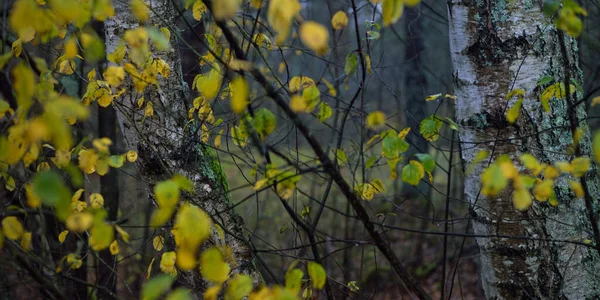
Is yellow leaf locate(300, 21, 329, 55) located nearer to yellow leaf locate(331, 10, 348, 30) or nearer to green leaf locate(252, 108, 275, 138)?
green leaf locate(252, 108, 275, 138)

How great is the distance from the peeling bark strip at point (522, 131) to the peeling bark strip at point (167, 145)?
1.03 metres

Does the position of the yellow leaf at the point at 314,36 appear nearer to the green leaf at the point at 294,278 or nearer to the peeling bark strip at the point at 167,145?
the green leaf at the point at 294,278

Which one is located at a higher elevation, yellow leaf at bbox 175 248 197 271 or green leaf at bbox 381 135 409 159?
green leaf at bbox 381 135 409 159

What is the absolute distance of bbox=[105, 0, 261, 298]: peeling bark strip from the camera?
2.15m

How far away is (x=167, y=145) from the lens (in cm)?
216

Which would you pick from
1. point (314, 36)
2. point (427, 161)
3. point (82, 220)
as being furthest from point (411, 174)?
point (82, 220)

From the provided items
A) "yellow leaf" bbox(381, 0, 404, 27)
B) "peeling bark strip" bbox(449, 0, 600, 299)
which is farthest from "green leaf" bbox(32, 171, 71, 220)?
"peeling bark strip" bbox(449, 0, 600, 299)

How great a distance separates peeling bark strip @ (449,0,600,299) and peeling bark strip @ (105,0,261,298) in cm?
103

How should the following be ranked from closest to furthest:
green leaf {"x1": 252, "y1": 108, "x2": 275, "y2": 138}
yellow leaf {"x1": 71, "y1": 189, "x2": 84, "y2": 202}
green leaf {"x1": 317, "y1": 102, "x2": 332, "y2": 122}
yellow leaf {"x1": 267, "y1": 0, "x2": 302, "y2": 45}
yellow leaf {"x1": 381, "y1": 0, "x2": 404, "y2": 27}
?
yellow leaf {"x1": 267, "y1": 0, "x2": 302, "y2": 45} → yellow leaf {"x1": 381, "y1": 0, "x2": 404, "y2": 27} → green leaf {"x1": 252, "y1": 108, "x2": 275, "y2": 138} → green leaf {"x1": 317, "y1": 102, "x2": 332, "y2": 122} → yellow leaf {"x1": 71, "y1": 189, "x2": 84, "y2": 202}

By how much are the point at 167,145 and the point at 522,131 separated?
141cm

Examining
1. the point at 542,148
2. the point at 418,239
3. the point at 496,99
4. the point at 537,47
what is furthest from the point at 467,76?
the point at 418,239

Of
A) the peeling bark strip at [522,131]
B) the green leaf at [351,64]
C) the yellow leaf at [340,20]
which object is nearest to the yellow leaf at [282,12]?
the green leaf at [351,64]

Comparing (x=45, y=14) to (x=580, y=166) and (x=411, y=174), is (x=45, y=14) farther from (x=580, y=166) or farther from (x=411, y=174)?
(x=580, y=166)

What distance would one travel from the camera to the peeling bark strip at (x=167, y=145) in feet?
7.06
